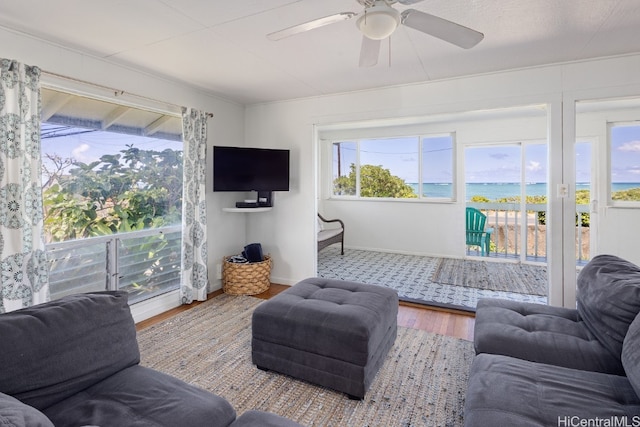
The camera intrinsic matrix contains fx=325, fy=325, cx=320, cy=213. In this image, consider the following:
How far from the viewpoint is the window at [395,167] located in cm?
580

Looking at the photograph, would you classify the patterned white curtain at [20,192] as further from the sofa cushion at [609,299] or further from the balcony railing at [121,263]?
the sofa cushion at [609,299]

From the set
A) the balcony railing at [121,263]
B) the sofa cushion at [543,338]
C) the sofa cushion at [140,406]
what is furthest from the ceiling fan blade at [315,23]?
the balcony railing at [121,263]

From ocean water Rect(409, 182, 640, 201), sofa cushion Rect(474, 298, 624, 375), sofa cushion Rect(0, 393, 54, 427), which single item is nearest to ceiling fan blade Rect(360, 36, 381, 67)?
sofa cushion Rect(474, 298, 624, 375)

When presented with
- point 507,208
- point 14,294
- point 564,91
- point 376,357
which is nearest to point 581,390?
point 376,357

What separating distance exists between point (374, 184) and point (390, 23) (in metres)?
4.95

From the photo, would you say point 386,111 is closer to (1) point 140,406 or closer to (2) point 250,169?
(2) point 250,169

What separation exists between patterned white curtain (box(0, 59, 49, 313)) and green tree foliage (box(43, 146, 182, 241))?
242mm

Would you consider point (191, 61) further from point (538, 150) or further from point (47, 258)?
point (538, 150)

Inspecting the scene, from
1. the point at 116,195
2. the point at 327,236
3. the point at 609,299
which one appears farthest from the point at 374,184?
the point at 609,299

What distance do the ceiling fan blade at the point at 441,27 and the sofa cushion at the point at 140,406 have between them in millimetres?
1903

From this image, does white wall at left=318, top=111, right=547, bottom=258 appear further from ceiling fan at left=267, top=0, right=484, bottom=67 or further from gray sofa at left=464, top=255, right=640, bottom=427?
Answer: ceiling fan at left=267, top=0, right=484, bottom=67

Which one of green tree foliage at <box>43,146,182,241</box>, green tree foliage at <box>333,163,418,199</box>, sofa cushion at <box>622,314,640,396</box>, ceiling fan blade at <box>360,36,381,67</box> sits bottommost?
sofa cushion at <box>622,314,640,396</box>

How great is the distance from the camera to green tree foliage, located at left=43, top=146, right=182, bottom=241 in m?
2.59

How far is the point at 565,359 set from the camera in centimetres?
162
